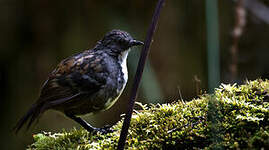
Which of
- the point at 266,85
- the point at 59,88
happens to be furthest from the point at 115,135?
the point at 266,85

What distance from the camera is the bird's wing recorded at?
282 centimetres

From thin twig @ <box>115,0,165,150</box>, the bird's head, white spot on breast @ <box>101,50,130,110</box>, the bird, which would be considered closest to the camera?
thin twig @ <box>115,0,165,150</box>

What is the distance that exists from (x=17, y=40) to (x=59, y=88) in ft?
13.5

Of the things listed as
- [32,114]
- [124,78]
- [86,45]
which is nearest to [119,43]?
[124,78]

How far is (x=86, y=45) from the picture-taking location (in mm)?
6637

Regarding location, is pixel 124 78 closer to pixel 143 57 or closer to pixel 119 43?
pixel 119 43

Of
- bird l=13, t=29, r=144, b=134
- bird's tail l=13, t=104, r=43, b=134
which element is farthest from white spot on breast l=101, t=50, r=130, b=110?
bird's tail l=13, t=104, r=43, b=134

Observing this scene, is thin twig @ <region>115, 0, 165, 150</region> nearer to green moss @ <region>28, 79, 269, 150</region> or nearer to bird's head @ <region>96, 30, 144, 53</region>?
green moss @ <region>28, 79, 269, 150</region>

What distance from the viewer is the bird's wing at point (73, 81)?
111 inches

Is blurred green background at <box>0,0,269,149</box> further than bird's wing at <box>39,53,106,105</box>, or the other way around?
blurred green background at <box>0,0,269,149</box>

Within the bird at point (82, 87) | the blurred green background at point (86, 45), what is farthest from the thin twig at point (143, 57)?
the blurred green background at point (86, 45)

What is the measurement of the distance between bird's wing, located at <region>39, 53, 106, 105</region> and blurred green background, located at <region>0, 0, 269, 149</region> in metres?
3.46

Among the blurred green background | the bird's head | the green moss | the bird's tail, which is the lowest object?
the bird's tail

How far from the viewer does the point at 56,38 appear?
6633mm
